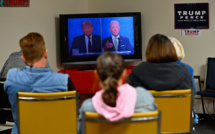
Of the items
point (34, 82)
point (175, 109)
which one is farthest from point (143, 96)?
point (34, 82)

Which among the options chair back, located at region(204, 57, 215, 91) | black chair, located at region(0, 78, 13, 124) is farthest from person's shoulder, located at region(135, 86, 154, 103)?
chair back, located at region(204, 57, 215, 91)

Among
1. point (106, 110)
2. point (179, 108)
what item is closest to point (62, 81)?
point (106, 110)

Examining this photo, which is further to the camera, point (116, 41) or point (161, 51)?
point (116, 41)

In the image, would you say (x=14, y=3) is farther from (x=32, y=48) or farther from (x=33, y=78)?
(x=33, y=78)

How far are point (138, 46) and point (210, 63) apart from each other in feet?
3.78

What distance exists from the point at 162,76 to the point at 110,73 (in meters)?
0.79

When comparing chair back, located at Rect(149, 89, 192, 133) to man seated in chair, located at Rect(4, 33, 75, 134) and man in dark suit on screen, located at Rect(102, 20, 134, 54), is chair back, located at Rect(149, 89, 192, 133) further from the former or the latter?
man in dark suit on screen, located at Rect(102, 20, 134, 54)

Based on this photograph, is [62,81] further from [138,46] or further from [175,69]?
[138,46]

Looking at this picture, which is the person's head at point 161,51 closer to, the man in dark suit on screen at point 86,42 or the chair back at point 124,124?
the chair back at point 124,124

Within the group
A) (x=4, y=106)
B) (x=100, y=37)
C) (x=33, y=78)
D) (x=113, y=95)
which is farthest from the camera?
(x=100, y=37)

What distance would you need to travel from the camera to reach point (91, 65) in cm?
555

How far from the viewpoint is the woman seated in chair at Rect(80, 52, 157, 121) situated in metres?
1.62

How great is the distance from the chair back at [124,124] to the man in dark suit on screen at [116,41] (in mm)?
3553

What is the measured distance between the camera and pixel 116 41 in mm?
5211
